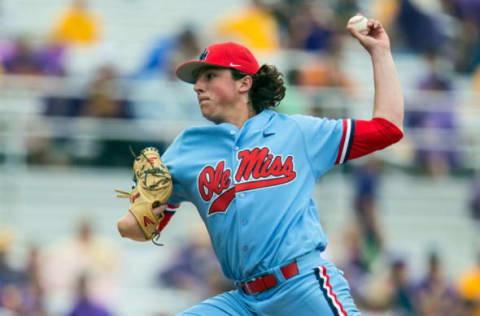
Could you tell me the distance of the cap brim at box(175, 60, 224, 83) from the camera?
5.06 m

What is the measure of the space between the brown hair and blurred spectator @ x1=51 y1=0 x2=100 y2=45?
6.72 meters

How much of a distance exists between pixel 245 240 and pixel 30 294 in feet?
16.4

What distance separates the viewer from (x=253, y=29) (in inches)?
466

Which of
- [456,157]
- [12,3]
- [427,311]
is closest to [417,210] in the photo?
[456,157]

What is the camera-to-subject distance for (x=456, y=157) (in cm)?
1078

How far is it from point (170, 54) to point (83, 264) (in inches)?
102

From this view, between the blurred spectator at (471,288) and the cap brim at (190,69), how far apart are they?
17.8 ft

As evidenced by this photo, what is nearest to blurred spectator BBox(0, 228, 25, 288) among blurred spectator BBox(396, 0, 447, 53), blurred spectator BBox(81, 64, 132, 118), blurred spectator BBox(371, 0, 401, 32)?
blurred spectator BBox(81, 64, 132, 118)

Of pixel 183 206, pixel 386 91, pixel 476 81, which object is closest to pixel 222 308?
pixel 386 91

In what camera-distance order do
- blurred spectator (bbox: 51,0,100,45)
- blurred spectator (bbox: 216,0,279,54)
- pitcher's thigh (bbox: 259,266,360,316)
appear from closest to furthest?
pitcher's thigh (bbox: 259,266,360,316)
blurred spectator (bbox: 216,0,279,54)
blurred spectator (bbox: 51,0,100,45)

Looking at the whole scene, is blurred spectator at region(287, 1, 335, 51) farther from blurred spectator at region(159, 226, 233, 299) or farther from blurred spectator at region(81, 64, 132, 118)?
blurred spectator at region(159, 226, 233, 299)

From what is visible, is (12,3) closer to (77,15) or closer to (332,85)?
(77,15)

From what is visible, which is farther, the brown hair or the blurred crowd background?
the blurred crowd background

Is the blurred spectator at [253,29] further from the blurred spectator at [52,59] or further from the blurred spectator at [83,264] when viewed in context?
the blurred spectator at [83,264]
